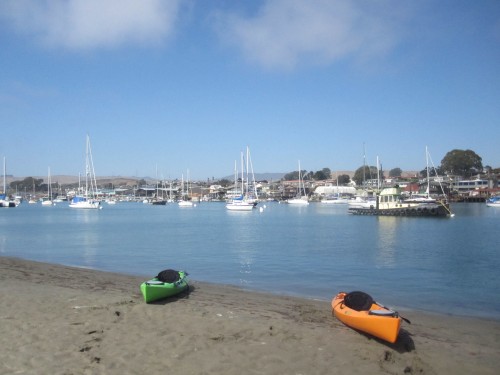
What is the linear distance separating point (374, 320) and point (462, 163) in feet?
586

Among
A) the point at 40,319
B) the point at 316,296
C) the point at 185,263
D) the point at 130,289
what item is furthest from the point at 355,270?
the point at 40,319

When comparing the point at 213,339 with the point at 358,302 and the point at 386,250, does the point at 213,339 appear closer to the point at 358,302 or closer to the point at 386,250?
the point at 358,302

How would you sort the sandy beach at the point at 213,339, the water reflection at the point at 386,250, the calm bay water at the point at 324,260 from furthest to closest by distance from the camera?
the water reflection at the point at 386,250, the calm bay water at the point at 324,260, the sandy beach at the point at 213,339

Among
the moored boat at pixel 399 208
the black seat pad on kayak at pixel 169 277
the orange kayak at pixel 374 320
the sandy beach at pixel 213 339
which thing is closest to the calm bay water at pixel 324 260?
the sandy beach at pixel 213 339

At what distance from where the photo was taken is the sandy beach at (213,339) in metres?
8.55

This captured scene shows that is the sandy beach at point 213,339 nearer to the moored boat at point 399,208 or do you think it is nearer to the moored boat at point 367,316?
the moored boat at point 367,316

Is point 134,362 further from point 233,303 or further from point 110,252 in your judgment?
point 110,252

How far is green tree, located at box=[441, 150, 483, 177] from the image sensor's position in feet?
561

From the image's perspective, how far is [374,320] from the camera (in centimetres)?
1023

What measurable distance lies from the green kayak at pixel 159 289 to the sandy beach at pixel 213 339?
26cm

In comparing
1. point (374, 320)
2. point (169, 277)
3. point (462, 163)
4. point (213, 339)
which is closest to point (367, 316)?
point (374, 320)

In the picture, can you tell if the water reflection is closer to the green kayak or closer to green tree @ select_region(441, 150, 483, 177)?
the green kayak

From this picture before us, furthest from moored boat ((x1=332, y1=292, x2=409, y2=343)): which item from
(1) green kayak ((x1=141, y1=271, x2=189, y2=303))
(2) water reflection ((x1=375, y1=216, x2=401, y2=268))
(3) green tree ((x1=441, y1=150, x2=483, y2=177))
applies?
(3) green tree ((x1=441, y1=150, x2=483, y2=177))

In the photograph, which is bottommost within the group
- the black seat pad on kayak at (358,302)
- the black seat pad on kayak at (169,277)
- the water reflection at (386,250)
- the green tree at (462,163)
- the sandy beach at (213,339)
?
the water reflection at (386,250)
